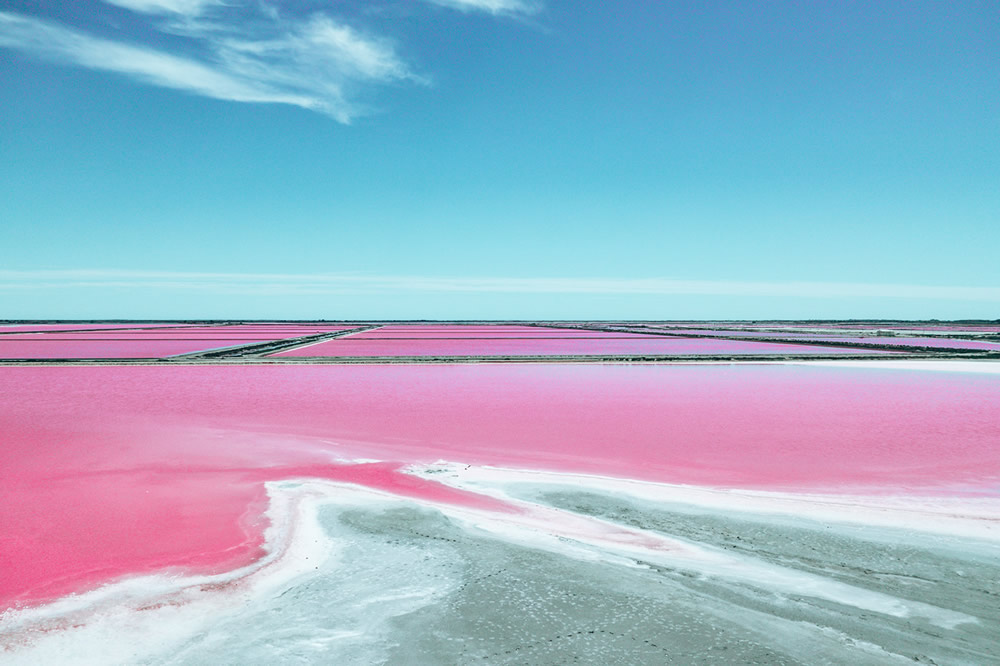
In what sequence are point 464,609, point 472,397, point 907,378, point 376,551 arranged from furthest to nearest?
1. point 907,378
2. point 472,397
3. point 376,551
4. point 464,609

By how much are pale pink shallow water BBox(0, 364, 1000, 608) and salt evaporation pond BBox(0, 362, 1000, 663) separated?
0.05m

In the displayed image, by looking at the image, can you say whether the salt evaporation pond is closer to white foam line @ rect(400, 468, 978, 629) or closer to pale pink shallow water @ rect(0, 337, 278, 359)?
white foam line @ rect(400, 468, 978, 629)

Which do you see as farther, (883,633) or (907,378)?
(907,378)

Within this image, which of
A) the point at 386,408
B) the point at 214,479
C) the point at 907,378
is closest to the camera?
the point at 214,479

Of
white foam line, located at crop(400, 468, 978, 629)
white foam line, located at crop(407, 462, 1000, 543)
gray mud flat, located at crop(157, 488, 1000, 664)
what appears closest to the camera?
gray mud flat, located at crop(157, 488, 1000, 664)

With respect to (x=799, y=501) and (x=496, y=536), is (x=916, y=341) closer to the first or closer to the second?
(x=799, y=501)

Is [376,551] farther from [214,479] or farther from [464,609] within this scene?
[214,479]

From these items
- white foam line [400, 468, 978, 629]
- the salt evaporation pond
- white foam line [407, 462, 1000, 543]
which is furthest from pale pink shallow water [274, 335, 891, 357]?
white foam line [400, 468, 978, 629]

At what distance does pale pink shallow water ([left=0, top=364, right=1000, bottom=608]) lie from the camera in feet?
16.8

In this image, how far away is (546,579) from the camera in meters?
4.12

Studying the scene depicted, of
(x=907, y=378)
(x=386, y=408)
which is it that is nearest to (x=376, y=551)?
(x=386, y=408)

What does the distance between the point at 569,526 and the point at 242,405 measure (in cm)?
898

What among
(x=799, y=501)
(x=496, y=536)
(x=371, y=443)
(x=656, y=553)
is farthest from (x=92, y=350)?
(x=799, y=501)

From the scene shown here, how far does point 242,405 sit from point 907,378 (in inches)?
687
